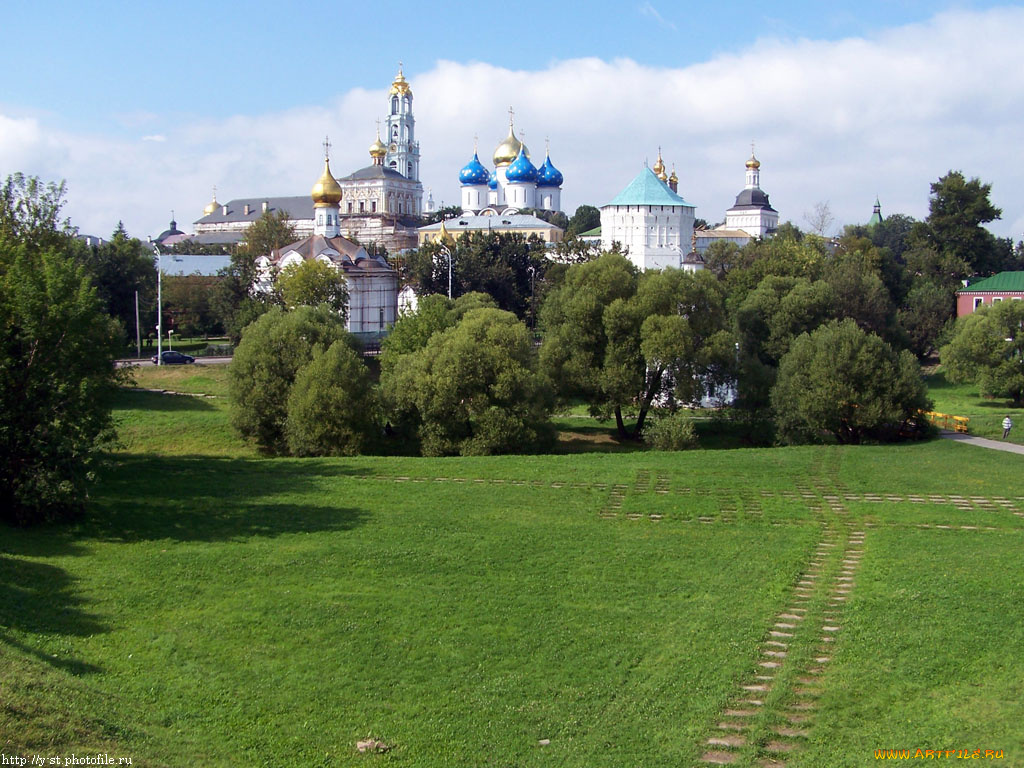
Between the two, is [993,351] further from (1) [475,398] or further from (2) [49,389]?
(2) [49,389]

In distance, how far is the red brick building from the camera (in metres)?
59.4

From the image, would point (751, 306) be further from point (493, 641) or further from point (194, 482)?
point (493, 641)

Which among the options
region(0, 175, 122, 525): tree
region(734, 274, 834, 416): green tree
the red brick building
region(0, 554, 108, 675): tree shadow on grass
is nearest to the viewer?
region(0, 554, 108, 675): tree shadow on grass

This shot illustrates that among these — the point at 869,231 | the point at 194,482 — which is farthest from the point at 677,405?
the point at 869,231

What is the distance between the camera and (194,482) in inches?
893

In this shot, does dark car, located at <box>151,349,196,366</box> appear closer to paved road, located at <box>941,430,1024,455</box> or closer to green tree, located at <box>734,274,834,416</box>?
green tree, located at <box>734,274,834,416</box>

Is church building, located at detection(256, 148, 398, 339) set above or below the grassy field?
above

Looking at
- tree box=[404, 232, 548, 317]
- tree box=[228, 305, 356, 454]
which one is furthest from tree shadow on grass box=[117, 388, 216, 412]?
tree box=[404, 232, 548, 317]

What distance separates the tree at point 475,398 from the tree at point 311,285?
808 inches

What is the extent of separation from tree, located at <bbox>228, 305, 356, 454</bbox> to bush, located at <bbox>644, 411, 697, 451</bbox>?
32.7 ft

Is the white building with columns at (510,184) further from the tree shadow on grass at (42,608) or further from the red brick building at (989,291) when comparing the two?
the tree shadow on grass at (42,608)

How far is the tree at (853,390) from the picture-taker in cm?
3158

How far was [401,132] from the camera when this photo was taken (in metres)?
113

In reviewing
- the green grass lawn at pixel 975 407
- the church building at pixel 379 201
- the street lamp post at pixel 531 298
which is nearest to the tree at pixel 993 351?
the green grass lawn at pixel 975 407
